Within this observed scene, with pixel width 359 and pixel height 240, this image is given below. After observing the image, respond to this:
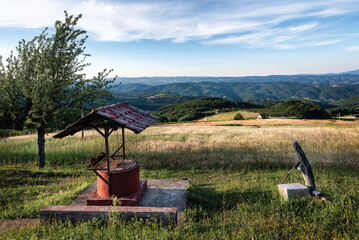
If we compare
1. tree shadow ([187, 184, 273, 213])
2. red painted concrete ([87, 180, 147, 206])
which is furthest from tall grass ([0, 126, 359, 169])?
red painted concrete ([87, 180, 147, 206])

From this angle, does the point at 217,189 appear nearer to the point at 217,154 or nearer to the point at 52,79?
the point at 217,154

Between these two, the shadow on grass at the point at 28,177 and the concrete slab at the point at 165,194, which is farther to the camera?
the shadow on grass at the point at 28,177

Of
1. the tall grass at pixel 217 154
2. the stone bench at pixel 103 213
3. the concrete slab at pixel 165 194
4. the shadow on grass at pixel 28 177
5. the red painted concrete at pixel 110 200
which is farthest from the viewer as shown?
the tall grass at pixel 217 154

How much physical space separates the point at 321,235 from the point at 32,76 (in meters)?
12.6

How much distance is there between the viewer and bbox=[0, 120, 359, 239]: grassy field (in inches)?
187

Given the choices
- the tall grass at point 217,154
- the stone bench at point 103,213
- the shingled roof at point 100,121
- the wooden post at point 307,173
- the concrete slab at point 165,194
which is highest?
the shingled roof at point 100,121

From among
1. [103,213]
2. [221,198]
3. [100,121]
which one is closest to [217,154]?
[221,198]

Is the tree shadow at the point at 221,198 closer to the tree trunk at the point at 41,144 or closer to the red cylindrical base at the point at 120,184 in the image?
the red cylindrical base at the point at 120,184

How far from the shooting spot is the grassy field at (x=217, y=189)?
187 inches

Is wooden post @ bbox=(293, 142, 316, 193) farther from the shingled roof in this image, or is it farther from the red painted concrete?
the red painted concrete

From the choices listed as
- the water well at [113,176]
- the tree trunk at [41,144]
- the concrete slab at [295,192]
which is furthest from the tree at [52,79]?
the concrete slab at [295,192]

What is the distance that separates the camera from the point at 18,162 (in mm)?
12047

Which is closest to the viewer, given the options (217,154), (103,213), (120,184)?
(103,213)

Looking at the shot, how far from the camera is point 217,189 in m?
7.81
